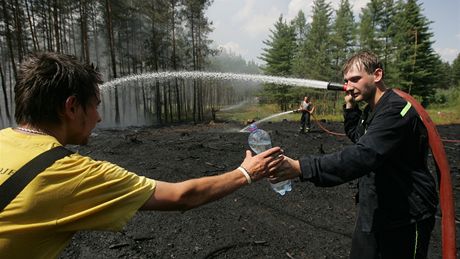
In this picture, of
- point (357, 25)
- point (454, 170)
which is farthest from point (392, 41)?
point (454, 170)

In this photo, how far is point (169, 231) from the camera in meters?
5.69

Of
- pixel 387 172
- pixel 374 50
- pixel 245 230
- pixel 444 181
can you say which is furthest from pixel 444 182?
pixel 374 50

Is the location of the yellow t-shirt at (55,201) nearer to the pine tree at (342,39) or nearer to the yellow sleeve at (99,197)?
the yellow sleeve at (99,197)

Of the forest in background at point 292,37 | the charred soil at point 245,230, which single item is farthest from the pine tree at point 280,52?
the charred soil at point 245,230

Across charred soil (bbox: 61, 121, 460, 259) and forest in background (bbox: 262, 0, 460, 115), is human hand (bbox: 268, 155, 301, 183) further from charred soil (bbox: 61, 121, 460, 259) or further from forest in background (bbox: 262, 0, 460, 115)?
forest in background (bbox: 262, 0, 460, 115)

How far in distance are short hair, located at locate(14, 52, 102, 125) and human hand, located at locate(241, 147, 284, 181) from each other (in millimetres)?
1226

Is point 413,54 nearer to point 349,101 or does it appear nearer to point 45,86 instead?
point 349,101

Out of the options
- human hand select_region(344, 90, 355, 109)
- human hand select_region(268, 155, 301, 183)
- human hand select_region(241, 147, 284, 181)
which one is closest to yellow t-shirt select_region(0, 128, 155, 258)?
human hand select_region(241, 147, 284, 181)

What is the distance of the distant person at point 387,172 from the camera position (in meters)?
2.36

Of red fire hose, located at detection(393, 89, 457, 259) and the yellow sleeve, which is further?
red fire hose, located at detection(393, 89, 457, 259)

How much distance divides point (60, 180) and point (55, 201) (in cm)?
10

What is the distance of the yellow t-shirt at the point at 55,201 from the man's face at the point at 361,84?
7.04 ft

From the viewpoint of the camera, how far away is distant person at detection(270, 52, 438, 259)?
2.36m

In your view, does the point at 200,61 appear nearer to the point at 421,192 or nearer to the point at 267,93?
the point at 267,93
